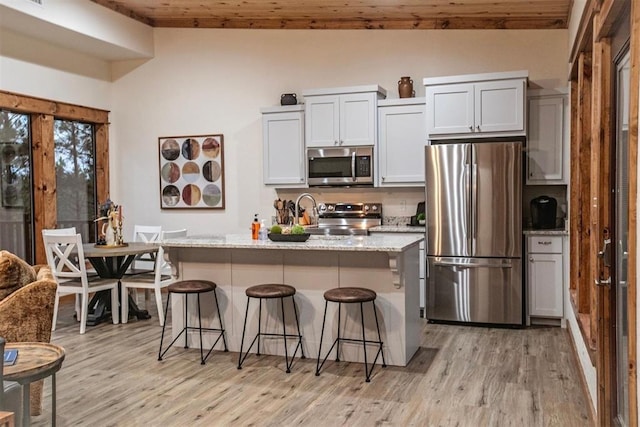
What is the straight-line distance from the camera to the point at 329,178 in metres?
6.39

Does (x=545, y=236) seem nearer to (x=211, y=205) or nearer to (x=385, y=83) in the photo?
(x=385, y=83)

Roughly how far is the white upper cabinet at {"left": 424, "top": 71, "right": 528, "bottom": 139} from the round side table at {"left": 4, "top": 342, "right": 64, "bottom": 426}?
4.21m

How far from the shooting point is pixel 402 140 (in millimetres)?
6129

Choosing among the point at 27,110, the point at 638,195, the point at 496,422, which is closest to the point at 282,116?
the point at 27,110

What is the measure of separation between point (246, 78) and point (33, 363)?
17.0 feet

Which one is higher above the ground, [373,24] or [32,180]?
[373,24]

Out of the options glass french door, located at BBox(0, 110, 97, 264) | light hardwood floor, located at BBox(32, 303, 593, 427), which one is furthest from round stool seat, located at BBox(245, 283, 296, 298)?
glass french door, located at BBox(0, 110, 97, 264)

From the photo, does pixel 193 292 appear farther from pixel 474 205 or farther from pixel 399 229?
pixel 474 205

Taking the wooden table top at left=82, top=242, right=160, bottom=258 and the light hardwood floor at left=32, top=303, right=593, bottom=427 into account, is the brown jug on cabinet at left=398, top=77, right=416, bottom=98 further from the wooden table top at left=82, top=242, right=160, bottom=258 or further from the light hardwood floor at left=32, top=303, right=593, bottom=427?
the wooden table top at left=82, top=242, right=160, bottom=258

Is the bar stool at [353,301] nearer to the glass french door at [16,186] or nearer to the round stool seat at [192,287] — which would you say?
the round stool seat at [192,287]

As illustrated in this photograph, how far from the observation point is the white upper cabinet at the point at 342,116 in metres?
6.18

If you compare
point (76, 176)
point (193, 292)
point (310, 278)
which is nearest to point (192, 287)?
point (193, 292)

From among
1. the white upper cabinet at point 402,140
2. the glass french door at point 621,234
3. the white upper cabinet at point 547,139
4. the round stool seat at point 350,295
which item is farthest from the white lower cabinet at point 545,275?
the glass french door at point 621,234

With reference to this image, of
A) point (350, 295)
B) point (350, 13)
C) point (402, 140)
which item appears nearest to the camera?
point (350, 295)
